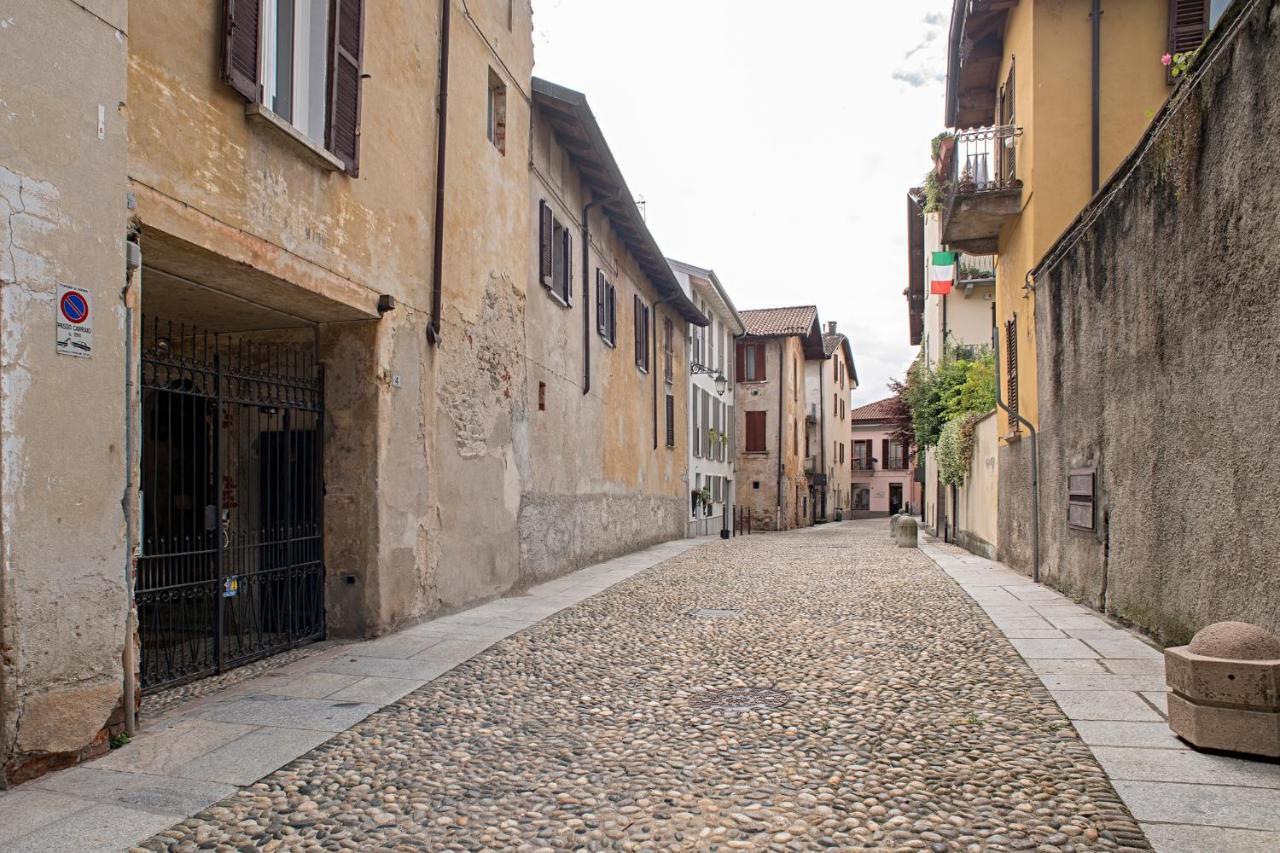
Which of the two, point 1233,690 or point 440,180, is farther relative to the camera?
point 440,180

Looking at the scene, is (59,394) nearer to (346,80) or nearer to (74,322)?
(74,322)

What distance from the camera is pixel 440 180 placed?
306 inches

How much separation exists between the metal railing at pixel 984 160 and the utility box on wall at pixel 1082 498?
4.73 metres

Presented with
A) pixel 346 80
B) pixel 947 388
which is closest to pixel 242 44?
pixel 346 80

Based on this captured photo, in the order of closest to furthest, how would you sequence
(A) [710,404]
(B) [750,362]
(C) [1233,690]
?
(C) [1233,690] → (A) [710,404] → (B) [750,362]

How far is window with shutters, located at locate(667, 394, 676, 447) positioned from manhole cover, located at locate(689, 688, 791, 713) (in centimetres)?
1474

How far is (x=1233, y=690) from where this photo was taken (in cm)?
355

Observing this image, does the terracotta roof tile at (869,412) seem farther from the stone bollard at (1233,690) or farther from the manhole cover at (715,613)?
the stone bollard at (1233,690)

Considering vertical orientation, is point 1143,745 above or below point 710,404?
below

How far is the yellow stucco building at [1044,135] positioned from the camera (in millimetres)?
10203

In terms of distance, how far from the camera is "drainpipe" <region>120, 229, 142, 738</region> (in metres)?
4.13

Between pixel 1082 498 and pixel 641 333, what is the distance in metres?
10.7

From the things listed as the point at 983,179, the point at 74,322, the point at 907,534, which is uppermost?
the point at 983,179

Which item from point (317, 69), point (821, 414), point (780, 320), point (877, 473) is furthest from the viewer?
point (877, 473)
